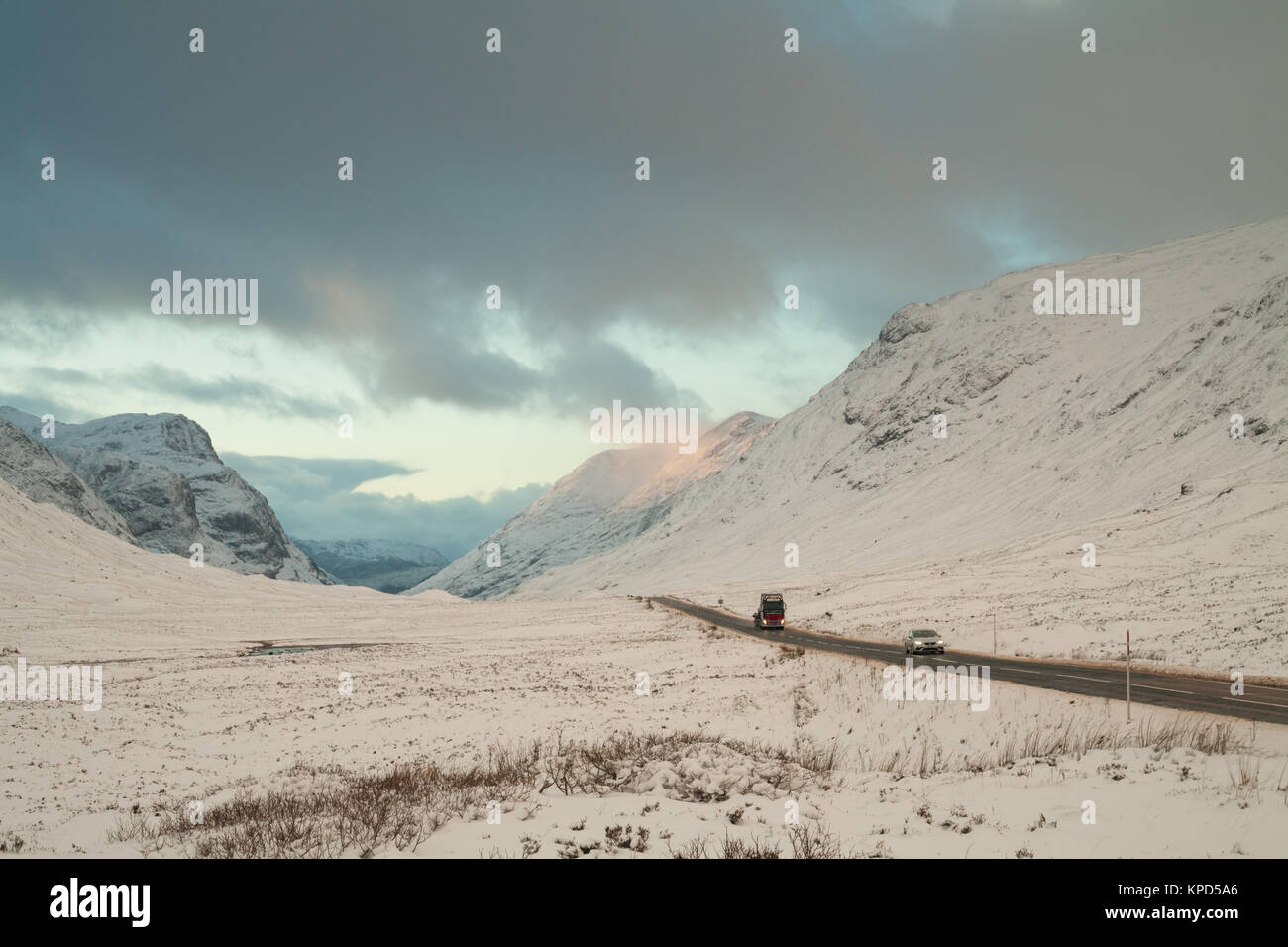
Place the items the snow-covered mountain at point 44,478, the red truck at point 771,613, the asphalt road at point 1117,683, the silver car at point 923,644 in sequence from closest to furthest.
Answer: the asphalt road at point 1117,683 → the silver car at point 923,644 → the red truck at point 771,613 → the snow-covered mountain at point 44,478

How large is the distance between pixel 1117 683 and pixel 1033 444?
114900mm

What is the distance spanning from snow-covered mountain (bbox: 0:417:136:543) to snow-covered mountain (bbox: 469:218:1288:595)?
4094 inches

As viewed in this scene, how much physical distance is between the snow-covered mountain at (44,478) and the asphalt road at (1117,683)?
169986 millimetres

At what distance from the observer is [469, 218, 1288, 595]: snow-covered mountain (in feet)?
244

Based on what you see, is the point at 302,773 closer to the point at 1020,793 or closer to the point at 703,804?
the point at 703,804

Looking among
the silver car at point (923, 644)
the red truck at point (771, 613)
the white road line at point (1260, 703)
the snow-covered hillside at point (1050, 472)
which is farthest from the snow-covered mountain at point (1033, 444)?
the white road line at point (1260, 703)

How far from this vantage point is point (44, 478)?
154000mm

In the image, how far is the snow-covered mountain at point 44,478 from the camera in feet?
490

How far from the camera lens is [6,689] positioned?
28.0m

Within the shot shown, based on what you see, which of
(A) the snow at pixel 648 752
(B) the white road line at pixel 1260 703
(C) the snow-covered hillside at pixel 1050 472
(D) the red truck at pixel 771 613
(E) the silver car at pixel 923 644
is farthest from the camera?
(D) the red truck at pixel 771 613

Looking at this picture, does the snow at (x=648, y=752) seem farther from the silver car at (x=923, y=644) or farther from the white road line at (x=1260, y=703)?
the silver car at (x=923, y=644)

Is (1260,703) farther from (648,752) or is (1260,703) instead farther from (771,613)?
(771,613)

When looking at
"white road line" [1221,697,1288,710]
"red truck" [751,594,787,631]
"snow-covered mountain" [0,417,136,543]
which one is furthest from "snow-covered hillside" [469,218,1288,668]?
"snow-covered mountain" [0,417,136,543]
